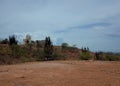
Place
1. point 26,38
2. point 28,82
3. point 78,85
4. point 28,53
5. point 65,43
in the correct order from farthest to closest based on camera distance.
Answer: point 65,43 → point 26,38 → point 28,53 → point 28,82 → point 78,85

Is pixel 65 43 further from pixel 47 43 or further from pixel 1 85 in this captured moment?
pixel 1 85

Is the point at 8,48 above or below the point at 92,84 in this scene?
above

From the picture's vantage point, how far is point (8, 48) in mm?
34719

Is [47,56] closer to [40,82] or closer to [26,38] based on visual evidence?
[26,38]

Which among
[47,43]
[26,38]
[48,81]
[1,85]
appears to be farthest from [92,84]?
[26,38]

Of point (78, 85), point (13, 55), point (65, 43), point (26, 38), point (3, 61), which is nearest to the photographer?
point (78, 85)

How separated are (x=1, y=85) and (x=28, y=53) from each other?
27309 millimetres

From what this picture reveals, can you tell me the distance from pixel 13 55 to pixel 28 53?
212 inches

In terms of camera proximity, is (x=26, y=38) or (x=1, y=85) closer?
(x=1, y=85)

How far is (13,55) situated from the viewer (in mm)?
33062

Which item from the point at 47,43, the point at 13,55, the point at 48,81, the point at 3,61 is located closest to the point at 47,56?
the point at 47,43

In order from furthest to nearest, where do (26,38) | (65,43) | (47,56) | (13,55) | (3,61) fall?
(65,43)
(26,38)
(47,56)
(13,55)
(3,61)

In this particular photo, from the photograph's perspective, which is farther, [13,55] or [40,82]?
[13,55]

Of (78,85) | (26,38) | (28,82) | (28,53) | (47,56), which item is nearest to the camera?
(78,85)
